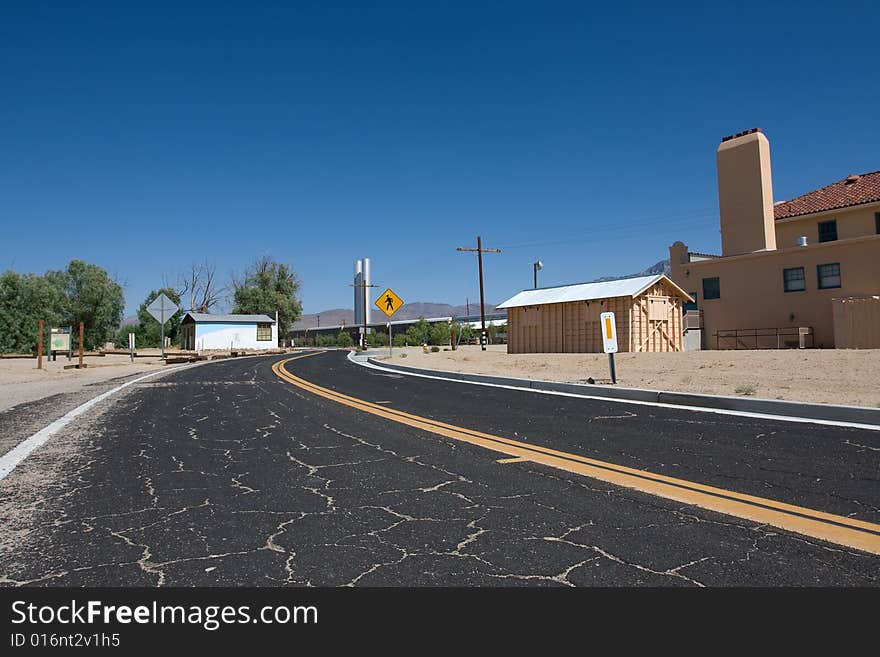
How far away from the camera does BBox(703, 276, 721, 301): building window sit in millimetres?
30438

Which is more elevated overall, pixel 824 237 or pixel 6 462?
pixel 824 237

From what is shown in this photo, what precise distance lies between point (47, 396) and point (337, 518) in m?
12.8

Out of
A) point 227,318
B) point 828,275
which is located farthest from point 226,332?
point 828,275

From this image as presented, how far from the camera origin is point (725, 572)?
298cm

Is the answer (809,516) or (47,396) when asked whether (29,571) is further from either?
(47,396)

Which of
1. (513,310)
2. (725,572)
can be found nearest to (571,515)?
(725,572)

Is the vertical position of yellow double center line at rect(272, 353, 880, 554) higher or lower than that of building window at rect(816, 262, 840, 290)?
lower

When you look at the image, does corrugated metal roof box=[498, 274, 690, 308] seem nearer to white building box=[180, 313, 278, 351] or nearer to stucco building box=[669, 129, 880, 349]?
stucco building box=[669, 129, 880, 349]

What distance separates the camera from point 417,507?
4234mm

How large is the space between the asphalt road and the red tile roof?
27.8 m

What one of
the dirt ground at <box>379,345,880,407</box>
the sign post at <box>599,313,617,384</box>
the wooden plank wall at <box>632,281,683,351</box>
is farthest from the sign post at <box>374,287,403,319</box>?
the sign post at <box>599,313,617,384</box>

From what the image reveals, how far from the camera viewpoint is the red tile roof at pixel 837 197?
95.5 ft

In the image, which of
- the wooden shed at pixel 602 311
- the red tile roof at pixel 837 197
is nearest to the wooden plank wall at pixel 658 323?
the wooden shed at pixel 602 311

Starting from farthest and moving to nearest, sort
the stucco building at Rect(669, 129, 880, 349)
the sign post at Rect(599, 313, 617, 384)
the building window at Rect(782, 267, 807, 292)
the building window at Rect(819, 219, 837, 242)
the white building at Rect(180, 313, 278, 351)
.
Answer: the white building at Rect(180, 313, 278, 351) → the building window at Rect(819, 219, 837, 242) → the building window at Rect(782, 267, 807, 292) → the stucco building at Rect(669, 129, 880, 349) → the sign post at Rect(599, 313, 617, 384)
